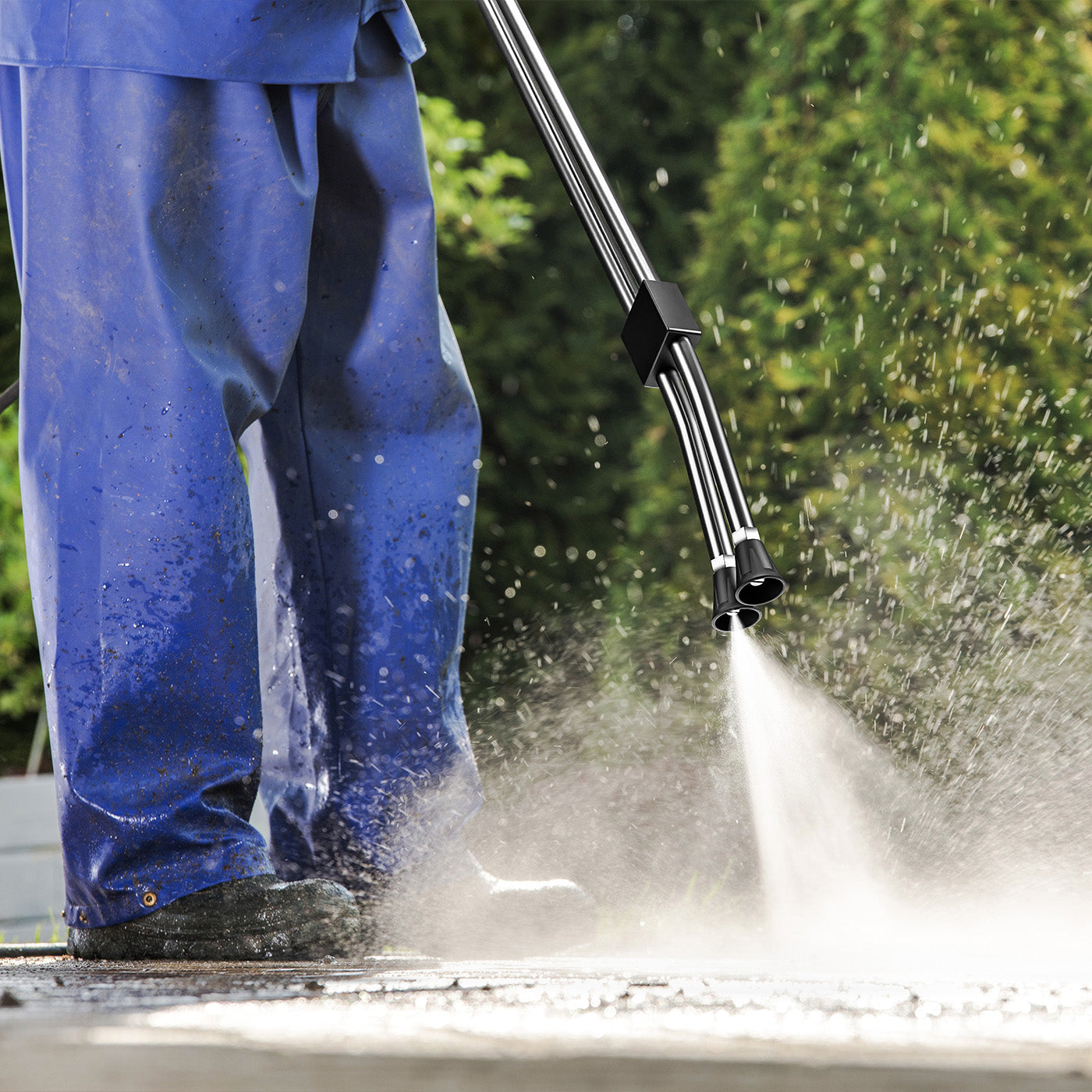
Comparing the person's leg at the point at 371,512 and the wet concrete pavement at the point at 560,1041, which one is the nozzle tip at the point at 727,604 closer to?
the wet concrete pavement at the point at 560,1041

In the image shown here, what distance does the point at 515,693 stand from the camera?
10.6 ft

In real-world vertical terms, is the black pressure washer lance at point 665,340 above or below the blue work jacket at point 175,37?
below

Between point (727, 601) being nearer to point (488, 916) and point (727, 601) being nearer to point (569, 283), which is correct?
point (488, 916)

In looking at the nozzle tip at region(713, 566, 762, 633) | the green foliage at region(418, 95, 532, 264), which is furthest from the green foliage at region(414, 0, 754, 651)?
the nozzle tip at region(713, 566, 762, 633)

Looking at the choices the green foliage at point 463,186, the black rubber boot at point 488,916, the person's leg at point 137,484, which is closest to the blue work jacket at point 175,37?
the person's leg at point 137,484

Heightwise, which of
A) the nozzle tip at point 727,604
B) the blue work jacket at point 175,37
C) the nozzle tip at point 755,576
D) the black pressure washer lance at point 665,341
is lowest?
the nozzle tip at point 727,604

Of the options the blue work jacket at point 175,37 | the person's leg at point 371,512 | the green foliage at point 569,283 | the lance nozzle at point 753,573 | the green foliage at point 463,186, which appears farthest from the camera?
the green foliage at point 569,283

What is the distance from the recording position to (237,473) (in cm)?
149

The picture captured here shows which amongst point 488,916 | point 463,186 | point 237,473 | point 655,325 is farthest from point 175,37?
point 463,186

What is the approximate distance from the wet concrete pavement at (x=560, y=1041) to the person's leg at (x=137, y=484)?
0.53 m

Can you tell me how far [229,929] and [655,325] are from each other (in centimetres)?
72

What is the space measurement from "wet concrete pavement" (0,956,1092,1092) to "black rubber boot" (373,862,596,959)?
2.46ft

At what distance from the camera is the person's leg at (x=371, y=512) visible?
1.73 meters

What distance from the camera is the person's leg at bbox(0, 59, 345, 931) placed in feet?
4.57
